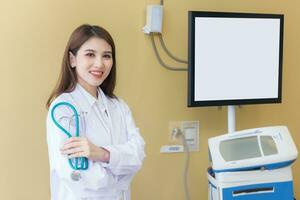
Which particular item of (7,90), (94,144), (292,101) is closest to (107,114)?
(94,144)

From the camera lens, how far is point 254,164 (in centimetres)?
166

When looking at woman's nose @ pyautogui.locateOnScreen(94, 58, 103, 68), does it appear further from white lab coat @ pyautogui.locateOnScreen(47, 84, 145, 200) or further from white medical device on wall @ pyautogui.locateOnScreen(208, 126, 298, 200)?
white medical device on wall @ pyautogui.locateOnScreen(208, 126, 298, 200)

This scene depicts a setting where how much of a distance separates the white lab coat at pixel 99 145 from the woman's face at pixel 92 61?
60 mm

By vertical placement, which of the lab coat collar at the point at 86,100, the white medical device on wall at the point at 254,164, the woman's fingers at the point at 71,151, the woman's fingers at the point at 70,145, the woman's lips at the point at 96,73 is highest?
the woman's lips at the point at 96,73

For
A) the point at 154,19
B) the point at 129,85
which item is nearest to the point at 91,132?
the point at 129,85

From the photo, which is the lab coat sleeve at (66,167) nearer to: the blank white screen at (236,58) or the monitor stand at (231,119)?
the blank white screen at (236,58)

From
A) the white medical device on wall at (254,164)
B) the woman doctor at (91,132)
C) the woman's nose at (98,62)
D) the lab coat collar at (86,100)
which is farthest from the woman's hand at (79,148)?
the white medical device on wall at (254,164)

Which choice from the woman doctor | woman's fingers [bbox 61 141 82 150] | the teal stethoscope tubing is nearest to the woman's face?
the woman doctor

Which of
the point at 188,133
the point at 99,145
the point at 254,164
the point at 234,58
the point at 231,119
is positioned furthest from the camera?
the point at 188,133

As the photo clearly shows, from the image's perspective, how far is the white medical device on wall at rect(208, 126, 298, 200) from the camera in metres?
1.67

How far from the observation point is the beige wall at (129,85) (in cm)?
182

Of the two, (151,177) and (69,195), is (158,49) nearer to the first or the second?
(151,177)

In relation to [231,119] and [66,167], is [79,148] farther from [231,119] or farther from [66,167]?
[231,119]

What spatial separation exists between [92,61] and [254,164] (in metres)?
0.76
